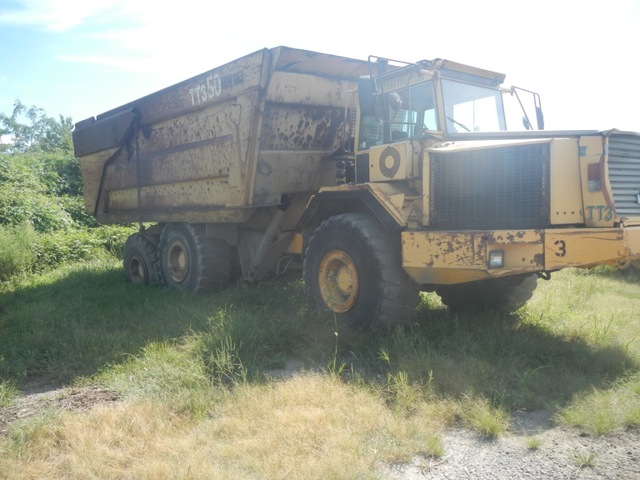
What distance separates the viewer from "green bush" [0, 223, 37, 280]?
35.9ft

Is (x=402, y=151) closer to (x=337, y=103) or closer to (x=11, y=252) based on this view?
(x=337, y=103)

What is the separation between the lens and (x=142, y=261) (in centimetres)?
1002

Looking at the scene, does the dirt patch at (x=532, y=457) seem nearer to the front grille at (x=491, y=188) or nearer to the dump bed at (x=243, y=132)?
the front grille at (x=491, y=188)

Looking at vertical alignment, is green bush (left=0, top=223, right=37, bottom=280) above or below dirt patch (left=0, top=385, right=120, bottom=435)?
above

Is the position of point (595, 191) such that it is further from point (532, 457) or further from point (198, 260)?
point (198, 260)

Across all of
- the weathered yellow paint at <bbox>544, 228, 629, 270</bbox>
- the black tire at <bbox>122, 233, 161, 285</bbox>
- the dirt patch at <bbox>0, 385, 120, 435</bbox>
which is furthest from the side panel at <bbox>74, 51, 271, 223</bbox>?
the weathered yellow paint at <bbox>544, 228, 629, 270</bbox>

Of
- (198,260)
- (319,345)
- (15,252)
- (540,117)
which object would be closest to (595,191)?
(540,117)

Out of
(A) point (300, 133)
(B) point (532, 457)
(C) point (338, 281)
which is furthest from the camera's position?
(A) point (300, 133)

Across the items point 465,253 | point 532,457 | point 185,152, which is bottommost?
point 532,457

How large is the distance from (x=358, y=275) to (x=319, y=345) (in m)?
0.81

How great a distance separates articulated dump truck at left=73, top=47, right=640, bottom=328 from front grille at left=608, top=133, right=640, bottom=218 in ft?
0.05

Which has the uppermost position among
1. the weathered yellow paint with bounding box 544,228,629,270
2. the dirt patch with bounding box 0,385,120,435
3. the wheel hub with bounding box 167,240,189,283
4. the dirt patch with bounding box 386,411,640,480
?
the weathered yellow paint with bounding box 544,228,629,270

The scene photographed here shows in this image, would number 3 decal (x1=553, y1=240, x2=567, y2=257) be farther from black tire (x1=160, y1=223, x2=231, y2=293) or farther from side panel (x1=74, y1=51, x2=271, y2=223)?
black tire (x1=160, y1=223, x2=231, y2=293)

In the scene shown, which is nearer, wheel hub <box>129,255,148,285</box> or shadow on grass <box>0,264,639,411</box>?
shadow on grass <box>0,264,639,411</box>
